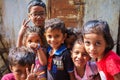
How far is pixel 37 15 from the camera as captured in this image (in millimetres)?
3314

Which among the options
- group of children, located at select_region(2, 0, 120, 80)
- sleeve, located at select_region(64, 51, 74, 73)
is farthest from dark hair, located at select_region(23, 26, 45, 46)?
sleeve, located at select_region(64, 51, 74, 73)

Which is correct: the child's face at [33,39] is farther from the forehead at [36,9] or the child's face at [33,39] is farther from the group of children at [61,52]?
the forehead at [36,9]

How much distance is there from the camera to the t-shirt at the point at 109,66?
2.60 m

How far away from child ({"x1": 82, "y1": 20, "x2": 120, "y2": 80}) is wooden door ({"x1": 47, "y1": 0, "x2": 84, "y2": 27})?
3152 millimetres

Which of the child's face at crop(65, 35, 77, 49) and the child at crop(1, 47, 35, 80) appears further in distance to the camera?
the child's face at crop(65, 35, 77, 49)

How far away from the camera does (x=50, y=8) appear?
19.6 ft

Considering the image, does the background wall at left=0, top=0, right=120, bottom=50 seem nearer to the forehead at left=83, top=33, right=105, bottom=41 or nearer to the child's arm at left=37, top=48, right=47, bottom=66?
the child's arm at left=37, top=48, right=47, bottom=66

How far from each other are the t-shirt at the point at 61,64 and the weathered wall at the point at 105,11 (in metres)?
2.89

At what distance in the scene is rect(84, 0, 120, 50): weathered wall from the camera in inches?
228

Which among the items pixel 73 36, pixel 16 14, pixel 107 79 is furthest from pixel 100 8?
pixel 107 79

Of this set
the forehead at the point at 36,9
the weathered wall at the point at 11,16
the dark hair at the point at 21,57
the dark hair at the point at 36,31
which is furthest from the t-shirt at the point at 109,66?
the weathered wall at the point at 11,16

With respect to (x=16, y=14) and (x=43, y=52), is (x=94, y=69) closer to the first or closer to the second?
(x=43, y=52)

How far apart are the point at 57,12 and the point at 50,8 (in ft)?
0.52

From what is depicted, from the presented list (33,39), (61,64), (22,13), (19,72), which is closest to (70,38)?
(61,64)
